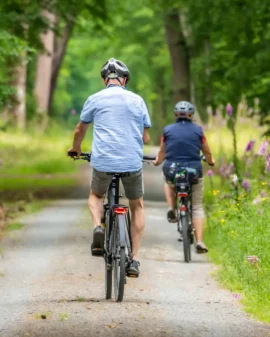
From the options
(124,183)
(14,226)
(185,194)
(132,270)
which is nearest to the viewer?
(132,270)

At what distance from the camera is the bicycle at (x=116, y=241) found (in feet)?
32.1

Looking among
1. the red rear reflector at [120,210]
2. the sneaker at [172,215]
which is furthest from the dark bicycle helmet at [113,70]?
the sneaker at [172,215]

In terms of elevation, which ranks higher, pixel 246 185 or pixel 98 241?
pixel 246 185

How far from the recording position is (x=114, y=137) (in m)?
10.0

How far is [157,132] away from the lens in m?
64.2

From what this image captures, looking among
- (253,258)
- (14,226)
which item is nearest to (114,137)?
(253,258)

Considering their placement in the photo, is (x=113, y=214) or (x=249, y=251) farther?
(x=249, y=251)

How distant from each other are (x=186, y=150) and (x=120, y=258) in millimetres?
4354

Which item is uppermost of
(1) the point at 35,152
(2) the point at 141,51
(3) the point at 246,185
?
(2) the point at 141,51

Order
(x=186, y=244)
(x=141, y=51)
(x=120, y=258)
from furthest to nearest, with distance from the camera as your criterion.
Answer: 1. (x=141, y=51)
2. (x=186, y=244)
3. (x=120, y=258)

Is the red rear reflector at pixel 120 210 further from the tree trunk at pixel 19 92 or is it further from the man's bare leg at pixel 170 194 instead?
the tree trunk at pixel 19 92

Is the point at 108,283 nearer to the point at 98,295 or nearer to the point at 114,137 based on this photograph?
the point at 98,295

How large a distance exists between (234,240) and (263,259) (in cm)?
158

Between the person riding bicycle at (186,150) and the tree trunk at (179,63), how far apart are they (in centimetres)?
2067
